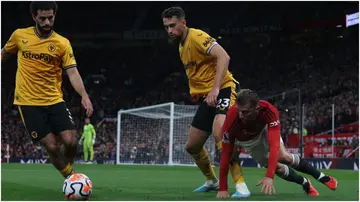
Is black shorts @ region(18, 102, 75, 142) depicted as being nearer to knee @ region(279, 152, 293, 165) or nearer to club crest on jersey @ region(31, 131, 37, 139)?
club crest on jersey @ region(31, 131, 37, 139)

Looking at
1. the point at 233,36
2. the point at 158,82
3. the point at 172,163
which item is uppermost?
the point at 233,36

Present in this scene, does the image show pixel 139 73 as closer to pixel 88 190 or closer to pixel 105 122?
pixel 105 122

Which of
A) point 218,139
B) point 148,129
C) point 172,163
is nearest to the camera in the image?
point 218,139

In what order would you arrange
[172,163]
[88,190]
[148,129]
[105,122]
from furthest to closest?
[105,122]
[148,129]
[172,163]
[88,190]

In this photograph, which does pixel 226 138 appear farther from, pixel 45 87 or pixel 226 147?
pixel 45 87

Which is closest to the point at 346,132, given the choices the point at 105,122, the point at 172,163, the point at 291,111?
the point at 291,111

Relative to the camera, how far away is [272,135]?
20.2ft

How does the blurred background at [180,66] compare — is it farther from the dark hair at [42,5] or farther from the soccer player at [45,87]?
the dark hair at [42,5]

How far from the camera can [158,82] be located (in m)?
40.8

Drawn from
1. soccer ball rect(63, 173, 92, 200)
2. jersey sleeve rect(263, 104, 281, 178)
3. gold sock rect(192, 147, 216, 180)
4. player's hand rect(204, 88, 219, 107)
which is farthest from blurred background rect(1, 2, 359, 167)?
soccer ball rect(63, 173, 92, 200)

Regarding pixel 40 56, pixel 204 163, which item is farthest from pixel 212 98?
pixel 40 56

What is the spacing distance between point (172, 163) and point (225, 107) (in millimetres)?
15309

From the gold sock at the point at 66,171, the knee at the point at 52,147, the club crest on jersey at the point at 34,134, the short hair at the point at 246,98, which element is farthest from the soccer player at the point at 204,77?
the club crest on jersey at the point at 34,134

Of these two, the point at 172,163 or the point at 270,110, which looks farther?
the point at 172,163
